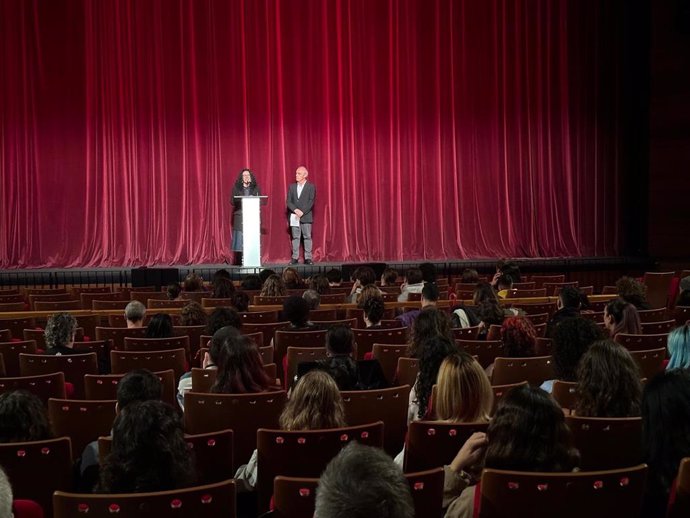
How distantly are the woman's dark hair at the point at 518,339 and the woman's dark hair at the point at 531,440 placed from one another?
2628mm

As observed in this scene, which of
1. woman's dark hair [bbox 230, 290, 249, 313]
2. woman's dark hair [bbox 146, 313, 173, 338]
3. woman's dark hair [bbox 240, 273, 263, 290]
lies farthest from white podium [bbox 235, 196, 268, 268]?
woman's dark hair [bbox 146, 313, 173, 338]

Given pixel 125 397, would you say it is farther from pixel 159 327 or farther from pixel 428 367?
pixel 159 327

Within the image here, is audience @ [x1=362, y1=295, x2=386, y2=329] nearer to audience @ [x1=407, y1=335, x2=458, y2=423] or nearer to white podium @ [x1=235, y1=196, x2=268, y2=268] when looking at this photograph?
audience @ [x1=407, y1=335, x2=458, y2=423]

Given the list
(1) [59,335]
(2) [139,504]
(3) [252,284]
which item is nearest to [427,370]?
(2) [139,504]

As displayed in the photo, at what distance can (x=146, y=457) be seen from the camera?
3.06m

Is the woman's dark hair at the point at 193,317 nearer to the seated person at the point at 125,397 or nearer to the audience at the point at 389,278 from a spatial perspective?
the seated person at the point at 125,397

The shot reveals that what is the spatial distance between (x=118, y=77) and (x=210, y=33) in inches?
72.9

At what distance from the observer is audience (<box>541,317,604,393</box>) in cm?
501

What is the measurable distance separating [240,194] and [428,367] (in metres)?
10.5

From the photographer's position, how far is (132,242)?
51.9ft

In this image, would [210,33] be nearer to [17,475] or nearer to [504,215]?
[504,215]

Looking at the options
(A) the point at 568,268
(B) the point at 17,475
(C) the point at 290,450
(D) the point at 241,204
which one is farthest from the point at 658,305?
(B) the point at 17,475

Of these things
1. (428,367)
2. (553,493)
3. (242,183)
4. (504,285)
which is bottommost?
(553,493)

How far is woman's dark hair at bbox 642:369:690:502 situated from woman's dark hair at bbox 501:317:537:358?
247 centimetres
